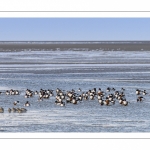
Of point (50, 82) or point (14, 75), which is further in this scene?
point (14, 75)

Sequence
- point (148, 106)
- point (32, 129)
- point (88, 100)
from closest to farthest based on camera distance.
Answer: point (32, 129)
point (148, 106)
point (88, 100)

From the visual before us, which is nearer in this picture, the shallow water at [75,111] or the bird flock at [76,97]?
the shallow water at [75,111]

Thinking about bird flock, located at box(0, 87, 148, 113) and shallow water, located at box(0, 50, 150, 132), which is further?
bird flock, located at box(0, 87, 148, 113)

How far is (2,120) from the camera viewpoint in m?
16.5

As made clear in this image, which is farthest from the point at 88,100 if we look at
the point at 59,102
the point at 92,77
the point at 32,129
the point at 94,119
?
the point at 92,77

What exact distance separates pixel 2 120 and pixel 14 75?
10.8 meters

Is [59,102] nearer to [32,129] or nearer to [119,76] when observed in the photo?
[32,129]

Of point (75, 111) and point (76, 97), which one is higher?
point (76, 97)

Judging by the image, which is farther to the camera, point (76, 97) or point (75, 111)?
point (76, 97)

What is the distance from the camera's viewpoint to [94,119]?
16484 millimetres
